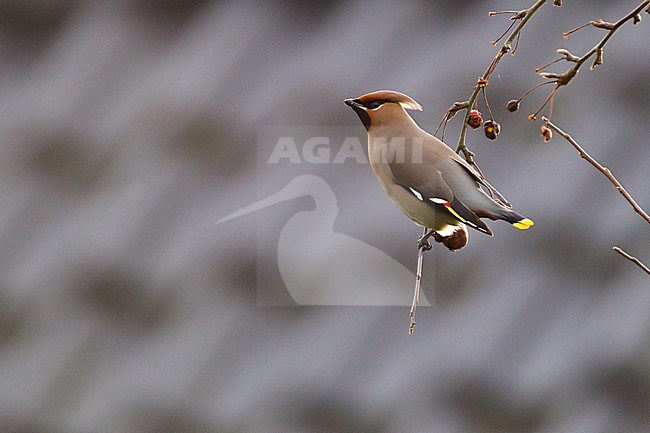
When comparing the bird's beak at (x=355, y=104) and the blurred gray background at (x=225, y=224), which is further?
the blurred gray background at (x=225, y=224)

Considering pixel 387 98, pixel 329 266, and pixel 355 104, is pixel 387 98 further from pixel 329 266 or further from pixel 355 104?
pixel 329 266

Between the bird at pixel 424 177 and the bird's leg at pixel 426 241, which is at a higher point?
the bird at pixel 424 177

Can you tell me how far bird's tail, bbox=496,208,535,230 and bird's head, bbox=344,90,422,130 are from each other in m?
0.06

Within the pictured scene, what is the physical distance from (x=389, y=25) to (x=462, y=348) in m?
0.38

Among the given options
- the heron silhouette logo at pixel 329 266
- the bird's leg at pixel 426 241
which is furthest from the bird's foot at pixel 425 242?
the heron silhouette logo at pixel 329 266

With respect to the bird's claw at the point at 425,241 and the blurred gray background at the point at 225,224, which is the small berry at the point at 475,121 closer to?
the bird's claw at the point at 425,241

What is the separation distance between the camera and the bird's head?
37 cm

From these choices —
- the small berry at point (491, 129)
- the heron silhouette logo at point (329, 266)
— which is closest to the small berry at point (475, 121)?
the small berry at point (491, 129)

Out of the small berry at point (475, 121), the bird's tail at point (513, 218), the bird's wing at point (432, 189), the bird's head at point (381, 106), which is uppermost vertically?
the bird's head at point (381, 106)

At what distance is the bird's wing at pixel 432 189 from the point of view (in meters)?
0.34

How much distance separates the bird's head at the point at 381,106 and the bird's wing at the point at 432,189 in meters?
0.02

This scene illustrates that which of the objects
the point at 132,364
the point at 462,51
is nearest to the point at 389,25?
the point at 462,51

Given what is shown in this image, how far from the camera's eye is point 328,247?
983 mm

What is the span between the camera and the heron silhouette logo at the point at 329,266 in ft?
3.11
